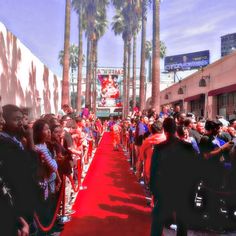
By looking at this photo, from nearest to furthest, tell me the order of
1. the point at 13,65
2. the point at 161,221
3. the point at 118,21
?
the point at 161,221 < the point at 13,65 < the point at 118,21

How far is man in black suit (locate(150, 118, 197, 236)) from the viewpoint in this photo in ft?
13.9

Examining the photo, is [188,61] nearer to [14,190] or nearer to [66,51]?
[66,51]

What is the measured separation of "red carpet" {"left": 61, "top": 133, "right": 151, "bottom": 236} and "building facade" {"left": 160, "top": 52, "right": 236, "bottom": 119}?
8.15 metres

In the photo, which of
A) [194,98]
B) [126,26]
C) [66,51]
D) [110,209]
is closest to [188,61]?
[126,26]

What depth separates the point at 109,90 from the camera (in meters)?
64.1

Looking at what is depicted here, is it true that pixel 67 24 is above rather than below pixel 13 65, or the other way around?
above

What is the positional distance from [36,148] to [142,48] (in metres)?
23.1

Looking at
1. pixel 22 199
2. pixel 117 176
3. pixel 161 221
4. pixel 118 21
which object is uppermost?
pixel 118 21

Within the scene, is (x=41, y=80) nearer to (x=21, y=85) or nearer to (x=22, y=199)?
(x=21, y=85)

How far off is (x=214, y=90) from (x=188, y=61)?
45430 millimetres

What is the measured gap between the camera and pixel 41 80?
20.1m

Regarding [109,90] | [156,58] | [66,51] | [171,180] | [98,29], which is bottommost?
[171,180]

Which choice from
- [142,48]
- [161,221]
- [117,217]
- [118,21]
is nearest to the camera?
[161,221]

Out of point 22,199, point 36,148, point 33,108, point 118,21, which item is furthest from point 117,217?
point 118,21
